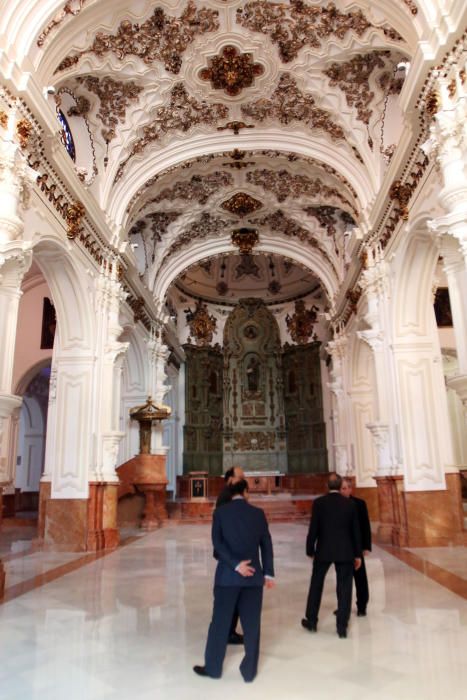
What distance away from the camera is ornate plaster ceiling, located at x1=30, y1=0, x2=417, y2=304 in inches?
348

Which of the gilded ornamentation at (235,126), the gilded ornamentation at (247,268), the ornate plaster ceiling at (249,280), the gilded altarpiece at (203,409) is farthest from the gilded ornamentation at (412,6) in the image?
the gilded altarpiece at (203,409)

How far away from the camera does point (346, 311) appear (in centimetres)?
1566

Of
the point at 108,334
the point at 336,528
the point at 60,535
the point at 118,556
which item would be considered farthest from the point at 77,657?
the point at 108,334

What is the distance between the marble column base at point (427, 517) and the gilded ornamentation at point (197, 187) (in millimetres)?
8369

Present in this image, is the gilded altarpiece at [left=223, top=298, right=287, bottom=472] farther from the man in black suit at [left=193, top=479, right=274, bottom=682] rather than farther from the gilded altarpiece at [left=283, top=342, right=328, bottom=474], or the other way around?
the man in black suit at [left=193, top=479, right=274, bottom=682]

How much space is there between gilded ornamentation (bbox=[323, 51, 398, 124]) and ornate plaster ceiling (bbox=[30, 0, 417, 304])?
25 mm

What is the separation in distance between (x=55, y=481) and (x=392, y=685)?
798cm

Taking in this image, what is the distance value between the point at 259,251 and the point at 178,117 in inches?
270

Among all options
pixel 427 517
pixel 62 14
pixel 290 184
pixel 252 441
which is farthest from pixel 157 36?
pixel 252 441

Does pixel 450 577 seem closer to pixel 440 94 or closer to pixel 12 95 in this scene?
pixel 440 94

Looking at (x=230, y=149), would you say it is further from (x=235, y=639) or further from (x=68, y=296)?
(x=235, y=639)

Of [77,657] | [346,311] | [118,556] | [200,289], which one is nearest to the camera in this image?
[77,657]

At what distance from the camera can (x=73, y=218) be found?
9.55 m

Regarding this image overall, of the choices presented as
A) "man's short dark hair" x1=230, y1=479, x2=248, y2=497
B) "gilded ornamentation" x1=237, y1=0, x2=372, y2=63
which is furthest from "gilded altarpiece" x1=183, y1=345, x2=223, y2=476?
"man's short dark hair" x1=230, y1=479, x2=248, y2=497
